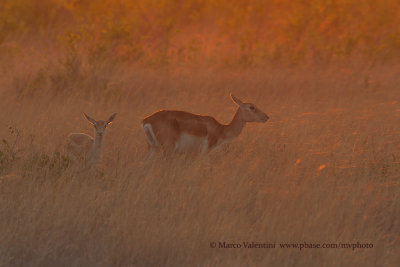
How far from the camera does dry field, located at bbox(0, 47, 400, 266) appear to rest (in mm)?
4461

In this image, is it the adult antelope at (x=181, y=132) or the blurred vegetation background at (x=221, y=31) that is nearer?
the adult antelope at (x=181, y=132)

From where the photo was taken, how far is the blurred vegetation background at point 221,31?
13281 millimetres

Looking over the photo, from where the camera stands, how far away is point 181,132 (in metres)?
6.70

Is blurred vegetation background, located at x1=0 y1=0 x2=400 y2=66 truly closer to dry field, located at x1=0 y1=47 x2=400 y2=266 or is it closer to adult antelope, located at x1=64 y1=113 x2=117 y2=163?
dry field, located at x1=0 y1=47 x2=400 y2=266

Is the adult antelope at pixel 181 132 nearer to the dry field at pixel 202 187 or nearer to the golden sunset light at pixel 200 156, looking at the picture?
the golden sunset light at pixel 200 156

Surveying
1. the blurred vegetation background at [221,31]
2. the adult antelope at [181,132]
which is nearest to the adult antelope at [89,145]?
the adult antelope at [181,132]

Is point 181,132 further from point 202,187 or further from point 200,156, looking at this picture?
point 202,187

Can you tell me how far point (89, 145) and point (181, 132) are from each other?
1.20 meters

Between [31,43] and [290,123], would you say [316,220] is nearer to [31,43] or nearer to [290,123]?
[290,123]

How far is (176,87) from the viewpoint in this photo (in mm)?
11133

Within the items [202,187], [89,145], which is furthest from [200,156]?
[89,145]

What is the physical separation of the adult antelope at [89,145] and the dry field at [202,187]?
0.59ft

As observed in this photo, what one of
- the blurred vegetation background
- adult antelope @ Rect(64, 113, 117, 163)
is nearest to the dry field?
adult antelope @ Rect(64, 113, 117, 163)

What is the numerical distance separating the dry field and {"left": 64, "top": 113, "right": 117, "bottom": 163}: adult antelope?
0.18m
